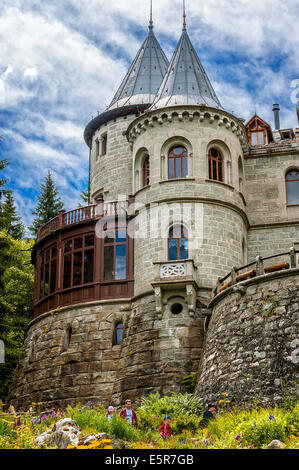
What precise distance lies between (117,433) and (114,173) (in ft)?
70.2

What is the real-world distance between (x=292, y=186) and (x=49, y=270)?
13250 mm

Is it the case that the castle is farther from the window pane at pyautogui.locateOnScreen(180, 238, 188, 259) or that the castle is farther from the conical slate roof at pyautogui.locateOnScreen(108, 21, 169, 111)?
the conical slate roof at pyautogui.locateOnScreen(108, 21, 169, 111)

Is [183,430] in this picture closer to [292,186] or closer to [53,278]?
[53,278]

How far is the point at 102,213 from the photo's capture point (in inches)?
1282

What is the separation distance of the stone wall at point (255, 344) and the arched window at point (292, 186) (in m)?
9.76

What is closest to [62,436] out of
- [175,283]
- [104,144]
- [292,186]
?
[175,283]

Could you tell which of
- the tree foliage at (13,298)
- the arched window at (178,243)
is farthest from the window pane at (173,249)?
the tree foliage at (13,298)

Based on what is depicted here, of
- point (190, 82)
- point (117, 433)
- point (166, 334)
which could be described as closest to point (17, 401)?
point (166, 334)

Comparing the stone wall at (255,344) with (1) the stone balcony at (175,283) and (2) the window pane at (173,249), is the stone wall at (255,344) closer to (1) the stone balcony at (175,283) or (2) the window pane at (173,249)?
(1) the stone balcony at (175,283)

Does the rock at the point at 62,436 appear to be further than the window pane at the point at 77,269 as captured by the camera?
No

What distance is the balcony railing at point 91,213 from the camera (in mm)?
32344

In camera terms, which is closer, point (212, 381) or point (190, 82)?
point (212, 381)

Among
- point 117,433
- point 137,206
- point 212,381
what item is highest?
point 137,206

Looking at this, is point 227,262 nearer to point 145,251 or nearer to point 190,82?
point 145,251
